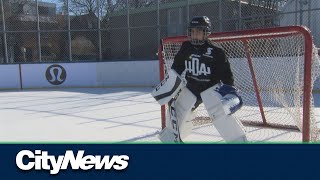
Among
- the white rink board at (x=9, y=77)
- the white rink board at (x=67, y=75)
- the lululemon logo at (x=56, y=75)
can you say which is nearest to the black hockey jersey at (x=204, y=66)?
the white rink board at (x=67, y=75)

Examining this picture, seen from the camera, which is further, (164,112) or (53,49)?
(53,49)

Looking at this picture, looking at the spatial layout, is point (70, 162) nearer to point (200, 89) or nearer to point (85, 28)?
point (200, 89)

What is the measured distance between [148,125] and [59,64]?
7763 millimetres

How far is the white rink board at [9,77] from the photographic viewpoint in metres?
12.8

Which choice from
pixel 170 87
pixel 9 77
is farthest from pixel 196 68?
pixel 9 77

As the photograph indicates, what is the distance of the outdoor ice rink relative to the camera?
16.6ft

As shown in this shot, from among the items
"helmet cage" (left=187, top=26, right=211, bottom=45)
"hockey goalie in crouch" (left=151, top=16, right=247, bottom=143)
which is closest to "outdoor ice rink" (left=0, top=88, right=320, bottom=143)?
"hockey goalie in crouch" (left=151, top=16, right=247, bottom=143)

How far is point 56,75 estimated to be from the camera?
1291 cm

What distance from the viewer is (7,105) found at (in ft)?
29.1

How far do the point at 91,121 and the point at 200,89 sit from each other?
312cm

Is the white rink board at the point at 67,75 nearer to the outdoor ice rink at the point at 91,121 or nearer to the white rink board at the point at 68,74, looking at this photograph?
the white rink board at the point at 68,74

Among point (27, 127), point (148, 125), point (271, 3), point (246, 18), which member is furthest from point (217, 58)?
point (271, 3)

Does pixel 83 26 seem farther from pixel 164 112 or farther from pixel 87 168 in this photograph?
pixel 87 168

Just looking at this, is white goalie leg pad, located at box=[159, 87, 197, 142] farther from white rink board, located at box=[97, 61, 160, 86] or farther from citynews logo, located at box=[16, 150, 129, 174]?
white rink board, located at box=[97, 61, 160, 86]
